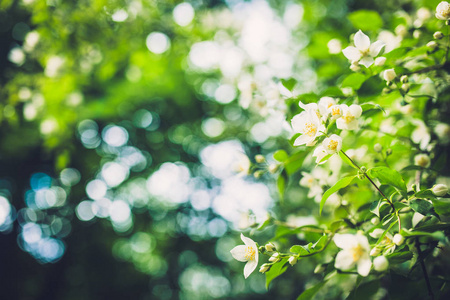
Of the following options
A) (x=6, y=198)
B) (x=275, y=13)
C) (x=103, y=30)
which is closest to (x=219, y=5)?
(x=275, y=13)

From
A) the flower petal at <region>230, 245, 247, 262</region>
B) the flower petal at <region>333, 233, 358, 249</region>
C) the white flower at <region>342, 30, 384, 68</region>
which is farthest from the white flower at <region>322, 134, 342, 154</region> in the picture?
the flower petal at <region>230, 245, 247, 262</region>

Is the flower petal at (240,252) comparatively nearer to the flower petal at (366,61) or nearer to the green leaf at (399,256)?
the green leaf at (399,256)

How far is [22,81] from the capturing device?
2.30 metres

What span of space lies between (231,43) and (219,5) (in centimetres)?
48

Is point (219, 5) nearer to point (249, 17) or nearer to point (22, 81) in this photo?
point (249, 17)

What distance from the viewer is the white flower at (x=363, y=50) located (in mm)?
971

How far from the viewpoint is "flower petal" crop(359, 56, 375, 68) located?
966 millimetres

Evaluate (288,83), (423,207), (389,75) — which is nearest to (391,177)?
(423,207)

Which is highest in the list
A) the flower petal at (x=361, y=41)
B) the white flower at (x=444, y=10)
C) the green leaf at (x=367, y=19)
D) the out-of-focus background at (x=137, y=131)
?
the white flower at (x=444, y=10)

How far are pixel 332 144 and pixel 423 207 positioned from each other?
279mm

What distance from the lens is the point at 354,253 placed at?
0.76 meters

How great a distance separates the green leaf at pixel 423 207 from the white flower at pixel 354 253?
16cm

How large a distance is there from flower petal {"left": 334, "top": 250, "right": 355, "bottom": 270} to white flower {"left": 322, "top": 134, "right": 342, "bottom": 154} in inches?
10.7

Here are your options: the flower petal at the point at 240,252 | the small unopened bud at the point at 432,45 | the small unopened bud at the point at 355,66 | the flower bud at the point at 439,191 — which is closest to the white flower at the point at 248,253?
the flower petal at the point at 240,252
